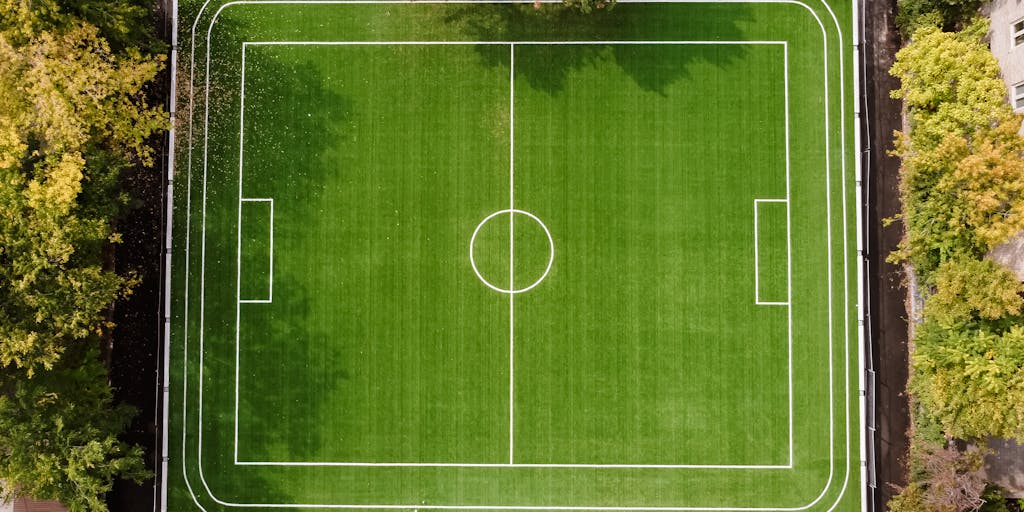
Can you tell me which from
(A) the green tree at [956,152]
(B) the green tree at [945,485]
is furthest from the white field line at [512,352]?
(A) the green tree at [956,152]

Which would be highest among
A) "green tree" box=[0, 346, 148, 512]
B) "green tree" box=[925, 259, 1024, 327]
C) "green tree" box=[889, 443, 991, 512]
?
"green tree" box=[925, 259, 1024, 327]

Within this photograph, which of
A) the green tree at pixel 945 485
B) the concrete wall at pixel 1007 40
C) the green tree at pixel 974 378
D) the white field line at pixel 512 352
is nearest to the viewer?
the green tree at pixel 974 378

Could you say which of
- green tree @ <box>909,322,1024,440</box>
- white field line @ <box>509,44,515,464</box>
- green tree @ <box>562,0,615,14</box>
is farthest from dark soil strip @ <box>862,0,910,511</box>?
white field line @ <box>509,44,515,464</box>

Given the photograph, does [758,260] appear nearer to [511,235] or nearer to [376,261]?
[511,235]

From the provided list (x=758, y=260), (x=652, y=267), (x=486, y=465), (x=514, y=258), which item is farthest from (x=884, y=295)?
(x=486, y=465)

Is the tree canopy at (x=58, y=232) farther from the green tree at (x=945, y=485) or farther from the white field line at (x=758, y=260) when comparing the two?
the green tree at (x=945, y=485)

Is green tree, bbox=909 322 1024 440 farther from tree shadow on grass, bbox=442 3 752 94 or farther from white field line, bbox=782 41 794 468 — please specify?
tree shadow on grass, bbox=442 3 752 94
